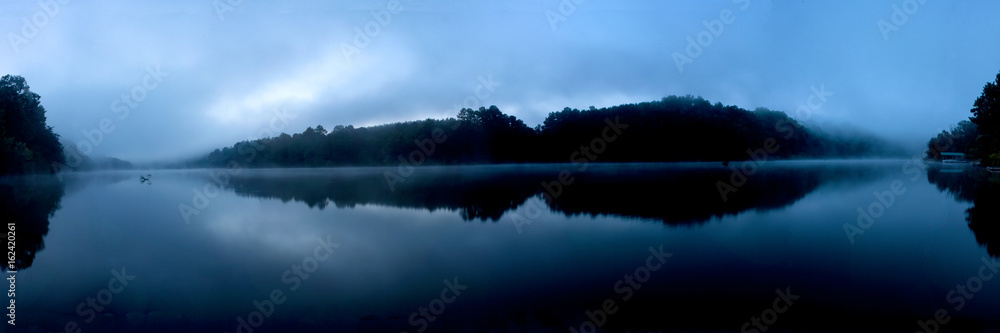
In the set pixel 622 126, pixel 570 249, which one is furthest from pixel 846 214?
pixel 622 126

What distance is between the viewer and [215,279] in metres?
8.35

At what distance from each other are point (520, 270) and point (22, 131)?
176ft

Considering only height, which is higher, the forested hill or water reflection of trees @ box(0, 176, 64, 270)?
the forested hill

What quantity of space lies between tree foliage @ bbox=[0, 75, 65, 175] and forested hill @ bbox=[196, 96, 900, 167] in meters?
42.0

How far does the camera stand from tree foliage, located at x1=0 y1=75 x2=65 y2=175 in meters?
39.6

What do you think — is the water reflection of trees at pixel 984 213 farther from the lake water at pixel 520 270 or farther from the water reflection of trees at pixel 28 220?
the water reflection of trees at pixel 28 220

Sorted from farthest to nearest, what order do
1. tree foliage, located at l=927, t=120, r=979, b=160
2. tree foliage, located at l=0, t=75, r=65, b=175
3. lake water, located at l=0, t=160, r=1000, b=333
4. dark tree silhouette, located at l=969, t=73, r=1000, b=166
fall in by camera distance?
tree foliage, located at l=927, t=120, r=979, b=160, dark tree silhouette, located at l=969, t=73, r=1000, b=166, tree foliage, located at l=0, t=75, r=65, b=175, lake water, located at l=0, t=160, r=1000, b=333

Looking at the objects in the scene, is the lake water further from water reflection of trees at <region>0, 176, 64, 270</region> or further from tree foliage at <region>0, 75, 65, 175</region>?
tree foliage at <region>0, 75, 65, 175</region>

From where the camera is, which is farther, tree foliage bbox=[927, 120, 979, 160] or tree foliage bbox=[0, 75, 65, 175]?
tree foliage bbox=[927, 120, 979, 160]

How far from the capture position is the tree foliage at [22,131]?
39594 millimetres

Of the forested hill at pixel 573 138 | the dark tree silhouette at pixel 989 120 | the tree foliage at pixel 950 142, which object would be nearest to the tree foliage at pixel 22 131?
the forested hill at pixel 573 138

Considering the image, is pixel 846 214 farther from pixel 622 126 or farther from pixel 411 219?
pixel 622 126

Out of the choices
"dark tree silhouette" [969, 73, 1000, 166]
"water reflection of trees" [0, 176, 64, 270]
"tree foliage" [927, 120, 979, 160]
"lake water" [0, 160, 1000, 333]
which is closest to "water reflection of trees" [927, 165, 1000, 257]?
"lake water" [0, 160, 1000, 333]

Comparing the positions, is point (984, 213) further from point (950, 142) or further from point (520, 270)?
point (950, 142)
